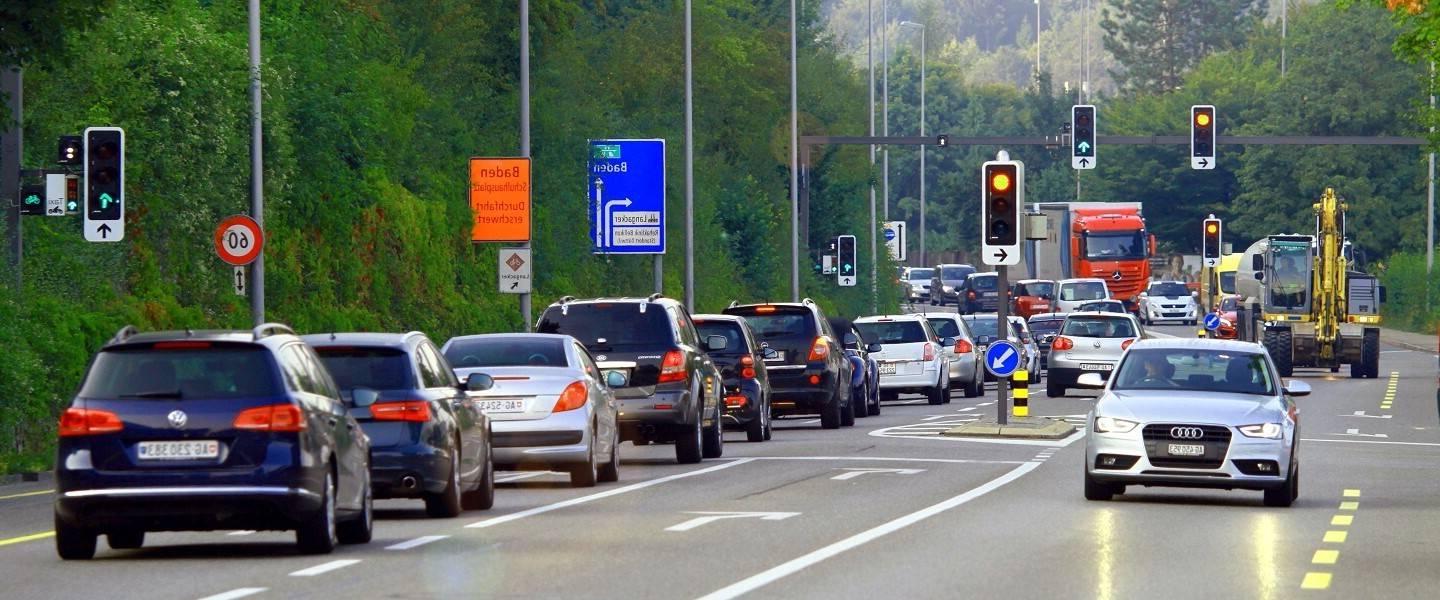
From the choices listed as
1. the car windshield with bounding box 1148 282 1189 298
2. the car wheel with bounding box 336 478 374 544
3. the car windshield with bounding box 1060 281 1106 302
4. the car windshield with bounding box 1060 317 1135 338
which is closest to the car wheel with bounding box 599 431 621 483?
the car wheel with bounding box 336 478 374 544

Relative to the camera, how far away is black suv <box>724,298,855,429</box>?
36.0 meters

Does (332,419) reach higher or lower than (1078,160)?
lower

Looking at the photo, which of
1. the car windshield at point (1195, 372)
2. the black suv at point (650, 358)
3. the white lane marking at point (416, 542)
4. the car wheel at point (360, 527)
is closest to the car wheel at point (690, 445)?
the black suv at point (650, 358)

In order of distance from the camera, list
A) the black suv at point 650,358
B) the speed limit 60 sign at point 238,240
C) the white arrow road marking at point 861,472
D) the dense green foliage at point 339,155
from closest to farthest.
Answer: the white arrow road marking at point 861,472, the black suv at point 650,358, the dense green foliage at point 339,155, the speed limit 60 sign at point 238,240

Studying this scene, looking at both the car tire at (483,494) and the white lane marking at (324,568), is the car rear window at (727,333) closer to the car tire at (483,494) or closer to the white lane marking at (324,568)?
the car tire at (483,494)

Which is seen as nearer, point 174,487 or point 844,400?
point 174,487

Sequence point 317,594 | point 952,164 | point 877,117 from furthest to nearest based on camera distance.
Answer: point 952,164, point 877,117, point 317,594

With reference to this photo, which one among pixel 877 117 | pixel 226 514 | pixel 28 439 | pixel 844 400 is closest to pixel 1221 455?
pixel 226 514

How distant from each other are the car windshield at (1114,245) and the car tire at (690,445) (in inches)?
2749

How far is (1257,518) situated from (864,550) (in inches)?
187

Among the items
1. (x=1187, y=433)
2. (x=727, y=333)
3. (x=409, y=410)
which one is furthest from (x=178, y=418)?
(x=727, y=333)

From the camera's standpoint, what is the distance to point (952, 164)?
177750 mm

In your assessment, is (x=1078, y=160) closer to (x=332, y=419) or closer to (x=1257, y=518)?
(x=1257, y=518)

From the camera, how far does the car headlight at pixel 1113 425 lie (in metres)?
22.0
